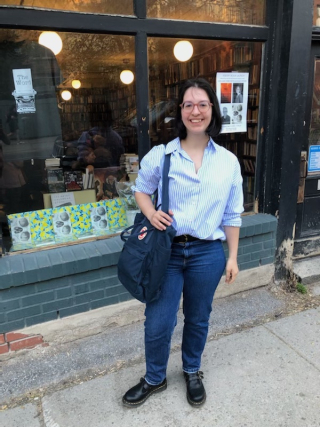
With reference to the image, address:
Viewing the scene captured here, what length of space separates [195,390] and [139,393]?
1.14 ft

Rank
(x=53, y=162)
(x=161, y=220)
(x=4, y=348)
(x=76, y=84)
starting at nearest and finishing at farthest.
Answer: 1. (x=161, y=220)
2. (x=4, y=348)
3. (x=53, y=162)
4. (x=76, y=84)

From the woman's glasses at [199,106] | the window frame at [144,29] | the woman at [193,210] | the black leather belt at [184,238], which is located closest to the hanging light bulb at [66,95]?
the window frame at [144,29]

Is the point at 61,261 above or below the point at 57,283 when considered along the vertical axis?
above

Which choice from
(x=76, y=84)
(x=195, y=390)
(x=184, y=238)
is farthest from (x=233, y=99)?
(x=195, y=390)

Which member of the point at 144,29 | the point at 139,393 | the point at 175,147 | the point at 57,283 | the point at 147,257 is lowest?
the point at 139,393

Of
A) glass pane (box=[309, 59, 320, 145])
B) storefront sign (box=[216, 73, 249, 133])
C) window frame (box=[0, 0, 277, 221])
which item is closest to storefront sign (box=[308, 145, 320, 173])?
glass pane (box=[309, 59, 320, 145])

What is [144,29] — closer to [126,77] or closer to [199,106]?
[126,77]

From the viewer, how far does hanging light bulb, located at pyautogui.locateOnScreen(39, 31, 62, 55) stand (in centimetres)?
270

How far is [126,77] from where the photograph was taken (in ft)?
10.1

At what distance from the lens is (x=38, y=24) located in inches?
97.9

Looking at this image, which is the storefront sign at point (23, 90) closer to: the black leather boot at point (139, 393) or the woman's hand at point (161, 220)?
the woman's hand at point (161, 220)

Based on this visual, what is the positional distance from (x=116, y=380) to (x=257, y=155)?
92.3 inches

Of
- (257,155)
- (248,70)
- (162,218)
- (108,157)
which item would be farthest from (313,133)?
(162,218)

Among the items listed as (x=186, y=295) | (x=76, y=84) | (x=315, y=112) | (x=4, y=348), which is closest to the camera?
(x=186, y=295)
